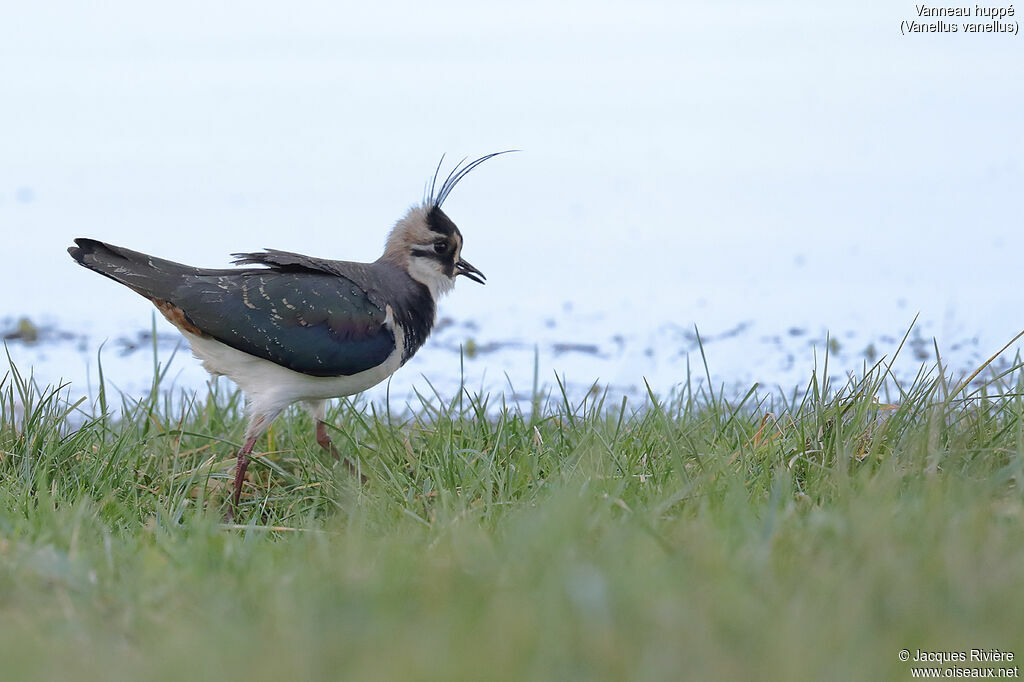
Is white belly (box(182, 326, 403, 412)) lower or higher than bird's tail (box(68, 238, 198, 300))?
lower

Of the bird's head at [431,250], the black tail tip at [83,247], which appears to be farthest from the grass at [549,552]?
the bird's head at [431,250]

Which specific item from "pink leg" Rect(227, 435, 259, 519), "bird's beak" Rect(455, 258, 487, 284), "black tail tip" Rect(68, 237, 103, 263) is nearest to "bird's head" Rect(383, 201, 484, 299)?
"bird's beak" Rect(455, 258, 487, 284)

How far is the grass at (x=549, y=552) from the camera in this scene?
252 cm

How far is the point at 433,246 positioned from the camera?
6121mm

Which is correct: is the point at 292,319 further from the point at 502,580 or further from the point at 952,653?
the point at 952,653

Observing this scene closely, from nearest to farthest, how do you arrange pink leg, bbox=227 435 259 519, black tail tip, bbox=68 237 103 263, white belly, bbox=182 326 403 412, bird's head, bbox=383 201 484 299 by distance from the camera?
pink leg, bbox=227 435 259 519
white belly, bbox=182 326 403 412
black tail tip, bbox=68 237 103 263
bird's head, bbox=383 201 484 299

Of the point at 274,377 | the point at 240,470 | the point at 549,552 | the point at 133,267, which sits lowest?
the point at 549,552

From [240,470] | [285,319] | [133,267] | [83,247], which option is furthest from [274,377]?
[83,247]

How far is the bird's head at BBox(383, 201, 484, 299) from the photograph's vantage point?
6105 mm

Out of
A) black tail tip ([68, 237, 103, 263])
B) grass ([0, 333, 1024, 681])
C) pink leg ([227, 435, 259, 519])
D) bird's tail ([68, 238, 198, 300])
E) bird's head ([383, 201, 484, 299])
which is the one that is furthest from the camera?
bird's head ([383, 201, 484, 299])

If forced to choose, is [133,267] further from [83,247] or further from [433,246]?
[433,246]

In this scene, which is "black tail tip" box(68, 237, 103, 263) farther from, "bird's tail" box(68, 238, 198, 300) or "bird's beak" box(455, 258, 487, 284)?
"bird's beak" box(455, 258, 487, 284)

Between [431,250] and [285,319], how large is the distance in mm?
970

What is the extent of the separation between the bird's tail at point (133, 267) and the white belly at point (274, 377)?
29 cm
